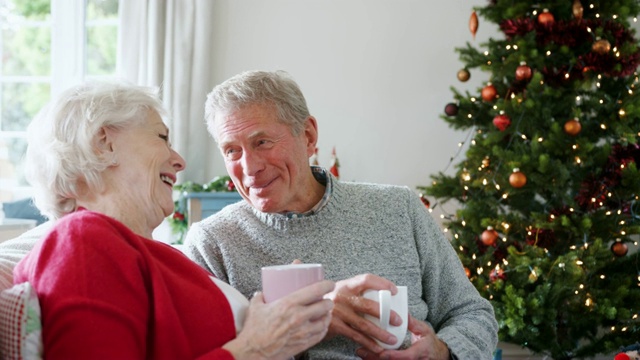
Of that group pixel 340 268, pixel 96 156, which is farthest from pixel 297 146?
pixel 96 156

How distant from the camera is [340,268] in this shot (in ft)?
5.92

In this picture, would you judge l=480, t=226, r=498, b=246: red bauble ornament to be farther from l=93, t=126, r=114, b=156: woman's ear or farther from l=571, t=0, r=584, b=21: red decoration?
l=93, t=126, r=114, b=156: woman's ear

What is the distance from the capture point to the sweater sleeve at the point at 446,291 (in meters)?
1.81

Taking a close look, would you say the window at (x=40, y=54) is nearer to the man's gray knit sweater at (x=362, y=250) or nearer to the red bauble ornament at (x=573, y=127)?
the red bauble ornament at (x=573, y=127)

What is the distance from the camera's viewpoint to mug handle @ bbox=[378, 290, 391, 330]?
136 cm

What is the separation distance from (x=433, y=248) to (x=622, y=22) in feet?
7.01

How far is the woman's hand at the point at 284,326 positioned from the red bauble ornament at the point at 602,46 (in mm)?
2511

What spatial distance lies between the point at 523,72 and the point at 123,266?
2607 mm

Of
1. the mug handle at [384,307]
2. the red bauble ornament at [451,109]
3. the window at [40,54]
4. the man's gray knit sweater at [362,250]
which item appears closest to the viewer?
the mug handle at [384,307]

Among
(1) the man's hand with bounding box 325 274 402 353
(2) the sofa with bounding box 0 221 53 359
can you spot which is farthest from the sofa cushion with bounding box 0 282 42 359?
(1) the man's hand with bounding box 325 274 402 353

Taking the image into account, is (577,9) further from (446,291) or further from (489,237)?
(446,291)

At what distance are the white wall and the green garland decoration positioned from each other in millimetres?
458

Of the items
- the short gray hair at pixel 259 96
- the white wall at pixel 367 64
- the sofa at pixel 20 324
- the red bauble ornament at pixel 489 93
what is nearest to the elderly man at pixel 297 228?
the short gray hair at pixel 259 96

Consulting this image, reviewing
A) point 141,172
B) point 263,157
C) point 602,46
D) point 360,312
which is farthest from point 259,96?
point 602,46
